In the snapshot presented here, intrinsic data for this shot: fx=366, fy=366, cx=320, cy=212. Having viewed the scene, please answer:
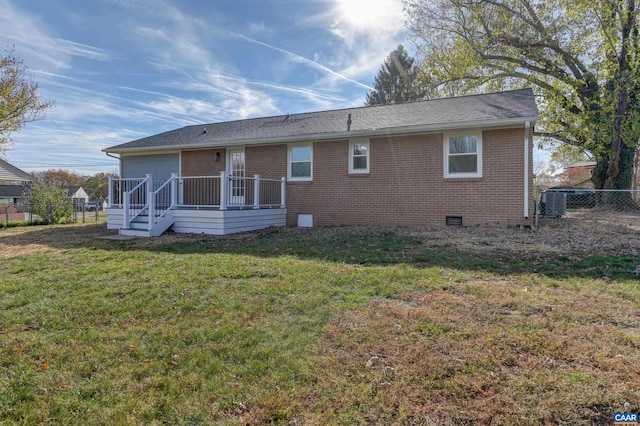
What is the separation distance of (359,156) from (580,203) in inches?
567

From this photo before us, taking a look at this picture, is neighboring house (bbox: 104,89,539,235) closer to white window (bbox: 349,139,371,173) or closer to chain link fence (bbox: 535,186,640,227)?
white window (bbox: 349,139,371,173)

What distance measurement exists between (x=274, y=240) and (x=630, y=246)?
6912 millimetres

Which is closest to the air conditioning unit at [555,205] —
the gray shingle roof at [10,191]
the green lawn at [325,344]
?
the green lawn at [325,344]

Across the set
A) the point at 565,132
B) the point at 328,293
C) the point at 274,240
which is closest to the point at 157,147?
the point at 274,240

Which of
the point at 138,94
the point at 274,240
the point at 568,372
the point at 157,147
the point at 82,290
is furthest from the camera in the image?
the point at 138,94

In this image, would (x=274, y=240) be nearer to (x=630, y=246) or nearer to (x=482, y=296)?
(x=482, y=296)

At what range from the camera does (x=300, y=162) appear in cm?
1194

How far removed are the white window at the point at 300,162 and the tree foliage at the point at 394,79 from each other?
23.7 metres

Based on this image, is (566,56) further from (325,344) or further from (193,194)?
(325,344)

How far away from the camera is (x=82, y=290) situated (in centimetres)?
464

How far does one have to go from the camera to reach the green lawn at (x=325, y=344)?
2.24 meters

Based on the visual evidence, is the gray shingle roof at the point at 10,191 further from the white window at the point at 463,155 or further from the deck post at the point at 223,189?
the white window at the point at 463,155

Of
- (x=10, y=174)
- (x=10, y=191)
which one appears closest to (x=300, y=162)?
(x=10, y=174)

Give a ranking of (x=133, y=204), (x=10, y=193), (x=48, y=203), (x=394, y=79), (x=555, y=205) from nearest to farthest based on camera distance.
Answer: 1. (x=133, y=204)
2. (x=555, y=205)
3. (x=48, y=203)
4. (x=394, y=79)
5. (x=10, y=193)
